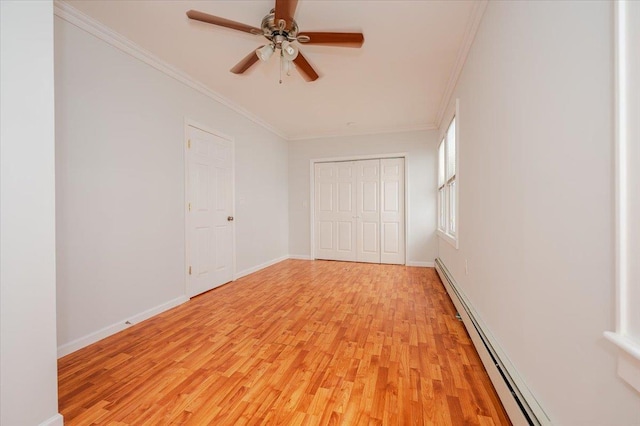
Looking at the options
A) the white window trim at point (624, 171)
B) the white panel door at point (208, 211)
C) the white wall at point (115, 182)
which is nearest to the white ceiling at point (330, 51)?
the white wall at point (115, 182)

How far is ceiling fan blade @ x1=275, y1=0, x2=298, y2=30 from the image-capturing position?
1712 millimetres

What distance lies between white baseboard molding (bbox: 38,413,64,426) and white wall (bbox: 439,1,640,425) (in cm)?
218

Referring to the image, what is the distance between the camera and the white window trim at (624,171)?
25.2 inches

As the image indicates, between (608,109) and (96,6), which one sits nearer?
(608,109)

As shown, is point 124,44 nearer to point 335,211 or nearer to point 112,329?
point 112,329

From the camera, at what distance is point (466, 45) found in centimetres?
240

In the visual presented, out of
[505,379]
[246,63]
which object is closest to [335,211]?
[246,63]

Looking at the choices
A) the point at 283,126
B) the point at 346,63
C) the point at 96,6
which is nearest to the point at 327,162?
the point at 283,126

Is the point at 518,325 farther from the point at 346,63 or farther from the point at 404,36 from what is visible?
the point at 346,63

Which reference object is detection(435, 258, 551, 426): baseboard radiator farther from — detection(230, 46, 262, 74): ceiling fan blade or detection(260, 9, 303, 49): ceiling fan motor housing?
detection(230, 46, 262, 74): ceiling fan blade

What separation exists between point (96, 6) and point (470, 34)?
302cm

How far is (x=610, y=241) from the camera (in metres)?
0.73

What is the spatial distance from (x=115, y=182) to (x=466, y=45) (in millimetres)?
3420

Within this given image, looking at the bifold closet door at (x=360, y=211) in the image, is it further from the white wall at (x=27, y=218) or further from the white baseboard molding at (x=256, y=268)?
the white wall at (x=27, y=218)
